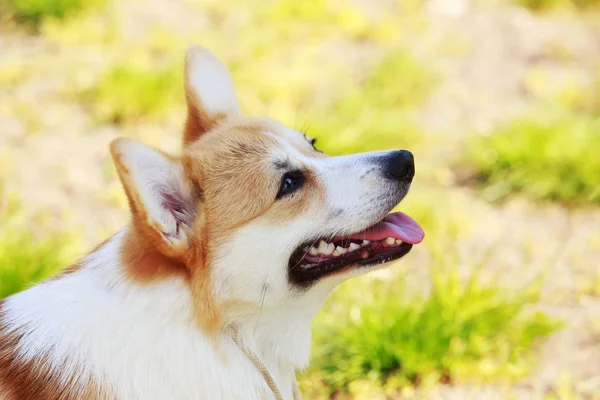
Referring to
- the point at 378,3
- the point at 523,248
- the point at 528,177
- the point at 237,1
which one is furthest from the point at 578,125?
the point at 237,1

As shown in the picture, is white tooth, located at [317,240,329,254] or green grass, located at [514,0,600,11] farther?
green grass, located at [514,0,600,11]

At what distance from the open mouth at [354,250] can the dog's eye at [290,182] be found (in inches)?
8.3

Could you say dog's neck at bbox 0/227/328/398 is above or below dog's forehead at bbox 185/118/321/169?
below

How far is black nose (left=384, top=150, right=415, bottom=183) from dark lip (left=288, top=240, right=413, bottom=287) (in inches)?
10.1

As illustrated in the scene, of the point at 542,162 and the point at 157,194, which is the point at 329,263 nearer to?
the point at 157,194

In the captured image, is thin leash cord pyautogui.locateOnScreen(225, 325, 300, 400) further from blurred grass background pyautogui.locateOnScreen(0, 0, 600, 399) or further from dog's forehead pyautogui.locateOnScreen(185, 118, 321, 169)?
blurred grass background pyautogui.locateOnScreen(0, 0, 600, 399)

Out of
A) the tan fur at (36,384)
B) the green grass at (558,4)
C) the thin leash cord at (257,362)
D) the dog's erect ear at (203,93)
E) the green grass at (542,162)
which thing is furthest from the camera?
the green grass at (558,4)

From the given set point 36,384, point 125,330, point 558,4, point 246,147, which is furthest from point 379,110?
point 36,384

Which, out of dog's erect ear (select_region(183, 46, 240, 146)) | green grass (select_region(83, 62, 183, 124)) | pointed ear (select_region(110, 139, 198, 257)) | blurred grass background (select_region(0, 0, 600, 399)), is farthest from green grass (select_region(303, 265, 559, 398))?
green grass (select_region(83, 62, 183, 124))

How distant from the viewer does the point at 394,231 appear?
2.46 metres

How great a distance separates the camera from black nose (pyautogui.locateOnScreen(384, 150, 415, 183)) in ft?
7.95

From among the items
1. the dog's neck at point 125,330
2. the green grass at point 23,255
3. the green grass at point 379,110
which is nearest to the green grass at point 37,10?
the green grass at point 379,110

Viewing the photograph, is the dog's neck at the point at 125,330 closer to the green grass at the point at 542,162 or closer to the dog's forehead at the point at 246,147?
the dog's forehead at the point at 246,147

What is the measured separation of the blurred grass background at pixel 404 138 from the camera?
3320 mm
